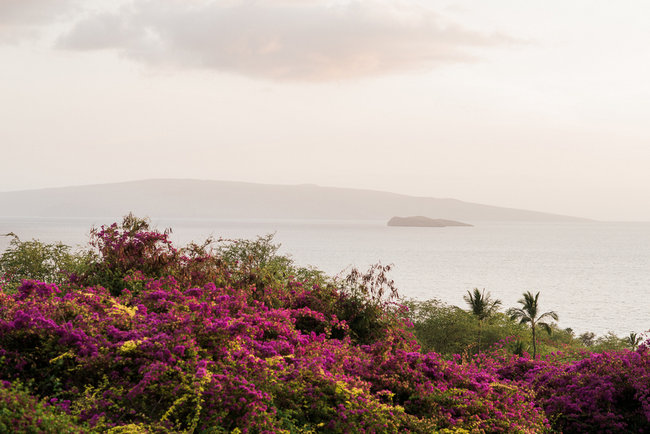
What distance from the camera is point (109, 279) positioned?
13938 millimetres

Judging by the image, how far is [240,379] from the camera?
7.65 metres

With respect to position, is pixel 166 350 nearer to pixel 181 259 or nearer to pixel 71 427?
pixel 71 427

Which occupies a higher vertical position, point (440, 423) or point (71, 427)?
point (71, 427)

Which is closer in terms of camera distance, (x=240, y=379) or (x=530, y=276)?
(x=240, y=379)

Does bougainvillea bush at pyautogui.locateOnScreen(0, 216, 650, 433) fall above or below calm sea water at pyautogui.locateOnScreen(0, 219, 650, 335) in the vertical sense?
above

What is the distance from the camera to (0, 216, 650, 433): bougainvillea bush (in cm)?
735

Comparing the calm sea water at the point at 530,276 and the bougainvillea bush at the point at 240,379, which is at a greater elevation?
the bougainvillea bush at the point at 240,379

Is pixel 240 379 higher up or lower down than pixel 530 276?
higher up

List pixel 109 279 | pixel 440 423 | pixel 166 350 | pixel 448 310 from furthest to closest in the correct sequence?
pixel 448 310 < pixel 109 279 < pixel 440 423 < pixel 166 350

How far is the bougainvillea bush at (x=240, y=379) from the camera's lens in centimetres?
735

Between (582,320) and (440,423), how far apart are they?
306 ft

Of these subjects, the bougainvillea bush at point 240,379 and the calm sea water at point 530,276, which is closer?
the bougainvillea bush at point 240,379

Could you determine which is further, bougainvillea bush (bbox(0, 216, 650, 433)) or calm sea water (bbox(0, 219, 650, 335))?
calm sea water (bbox(0, 219, 650, 335))

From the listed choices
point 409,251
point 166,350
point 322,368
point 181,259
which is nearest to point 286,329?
point 322,368
